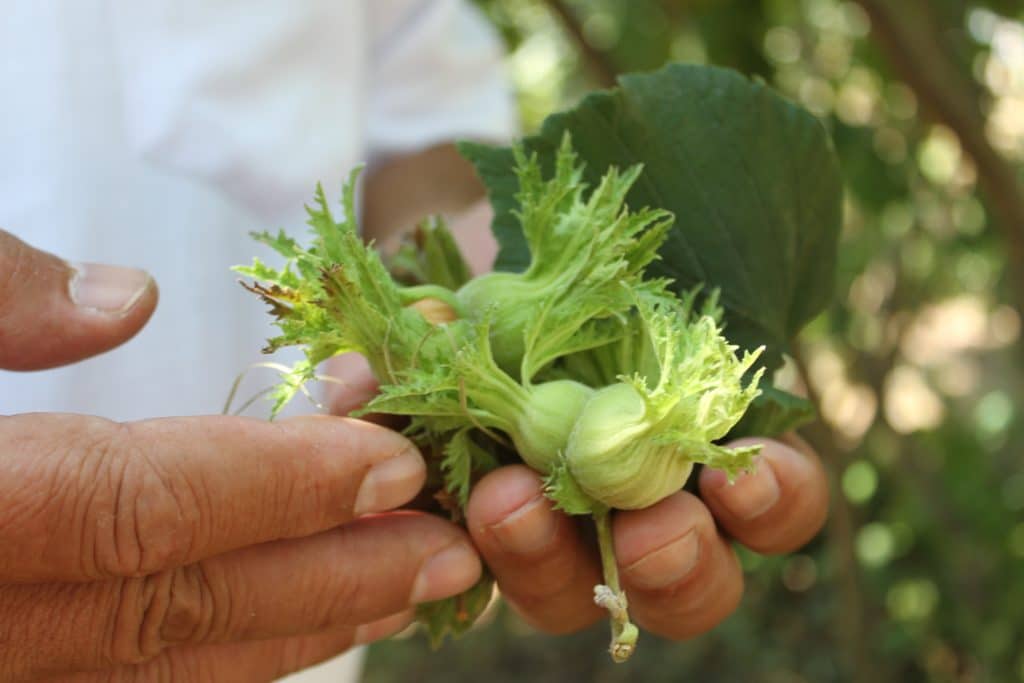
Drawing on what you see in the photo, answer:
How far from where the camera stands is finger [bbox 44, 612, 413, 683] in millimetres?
899

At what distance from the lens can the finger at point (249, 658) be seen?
899mm

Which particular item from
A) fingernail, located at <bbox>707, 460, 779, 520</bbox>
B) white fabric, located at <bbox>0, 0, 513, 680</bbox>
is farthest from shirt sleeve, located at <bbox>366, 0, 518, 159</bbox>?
fingernail, located at <bbox>707, 460, 779, 520</bbox>

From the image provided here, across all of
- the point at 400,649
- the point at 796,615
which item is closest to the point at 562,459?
the point at 796,615

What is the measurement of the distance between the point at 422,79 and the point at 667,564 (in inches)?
46.8

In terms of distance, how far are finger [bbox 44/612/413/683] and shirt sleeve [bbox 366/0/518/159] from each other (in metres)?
0.97

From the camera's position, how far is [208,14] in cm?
142

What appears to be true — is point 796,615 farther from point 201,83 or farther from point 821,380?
point 201,83

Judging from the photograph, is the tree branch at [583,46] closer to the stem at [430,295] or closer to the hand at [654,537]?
the hand at [654,537]

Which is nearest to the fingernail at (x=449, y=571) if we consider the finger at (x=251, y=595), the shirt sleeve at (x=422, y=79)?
the finger at (x=251, y=595)

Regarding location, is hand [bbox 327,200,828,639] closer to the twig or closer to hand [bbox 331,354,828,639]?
hand [bbox 331,354,828,639]

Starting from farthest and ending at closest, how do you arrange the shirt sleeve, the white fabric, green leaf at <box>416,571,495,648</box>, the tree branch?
1. the tree branch
2. the shirt sleeve
3. the white fabric
4. green leaf at <box>416,571,495,648</box>

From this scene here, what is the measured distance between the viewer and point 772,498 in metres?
0.92

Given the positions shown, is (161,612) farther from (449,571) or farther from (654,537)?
(654,537)

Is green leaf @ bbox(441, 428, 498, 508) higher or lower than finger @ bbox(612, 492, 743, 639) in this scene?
higher
